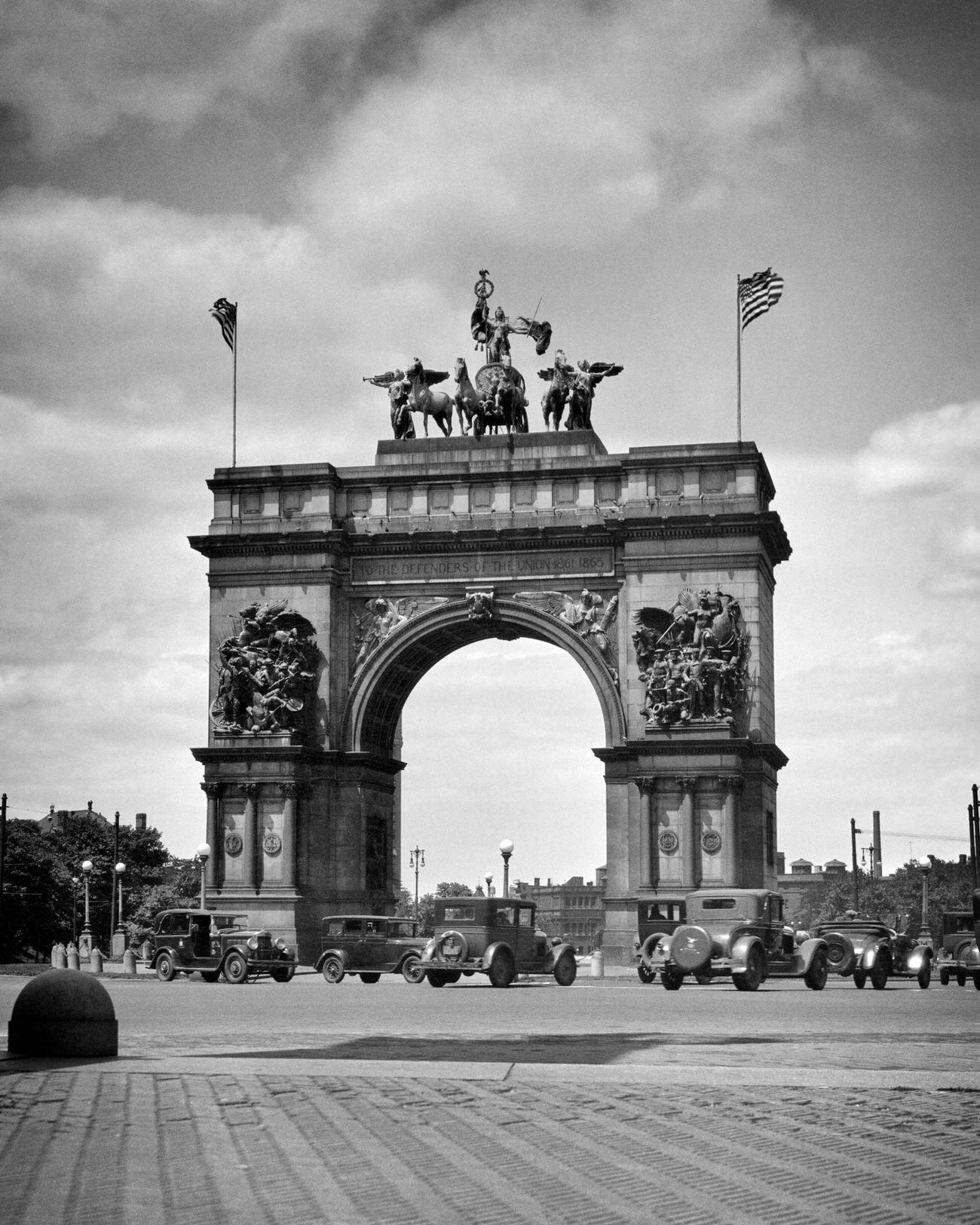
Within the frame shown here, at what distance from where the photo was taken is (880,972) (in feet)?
135

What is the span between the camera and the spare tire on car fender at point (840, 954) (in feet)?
137

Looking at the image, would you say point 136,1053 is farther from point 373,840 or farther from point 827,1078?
point 373,840

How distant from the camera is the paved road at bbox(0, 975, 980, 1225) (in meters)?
10.1

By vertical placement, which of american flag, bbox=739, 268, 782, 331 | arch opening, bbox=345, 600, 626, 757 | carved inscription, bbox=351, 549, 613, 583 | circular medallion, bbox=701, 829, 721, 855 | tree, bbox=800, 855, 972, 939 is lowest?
tree, bbox=800, 855, 972, 939

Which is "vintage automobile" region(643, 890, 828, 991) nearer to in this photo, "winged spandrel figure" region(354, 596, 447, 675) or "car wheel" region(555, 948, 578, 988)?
"car wheel" region(555, 948, 578, 988)

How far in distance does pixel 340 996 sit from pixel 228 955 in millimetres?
11520

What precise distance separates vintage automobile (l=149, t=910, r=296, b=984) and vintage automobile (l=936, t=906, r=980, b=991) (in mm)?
16242

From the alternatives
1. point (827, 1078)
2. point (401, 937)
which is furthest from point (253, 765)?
point (827, 1078)

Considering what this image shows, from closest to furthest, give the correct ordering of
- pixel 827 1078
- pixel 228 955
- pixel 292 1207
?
1. pixel 292 1207
2. pixel 827 1078
3. pixel 228 955

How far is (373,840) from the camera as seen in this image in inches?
2227

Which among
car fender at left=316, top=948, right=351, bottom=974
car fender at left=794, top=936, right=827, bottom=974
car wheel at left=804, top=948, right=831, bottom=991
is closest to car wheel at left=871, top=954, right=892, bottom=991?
car wheel at left=804, top=948, right=831, bottom=991

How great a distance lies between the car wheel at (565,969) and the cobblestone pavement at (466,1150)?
2730 cm

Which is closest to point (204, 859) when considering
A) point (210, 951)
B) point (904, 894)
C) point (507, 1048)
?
point (210, 951)

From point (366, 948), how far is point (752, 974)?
39.6 feet
